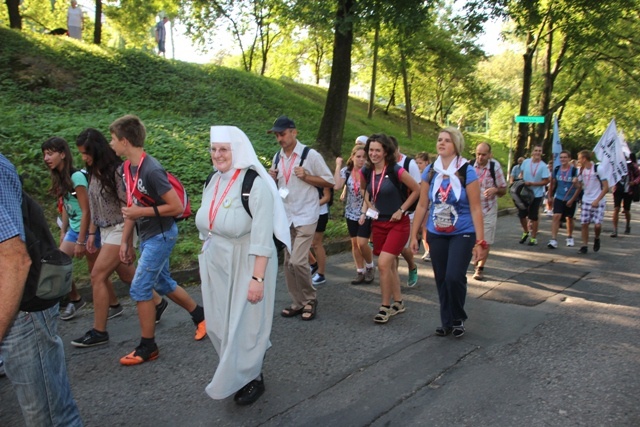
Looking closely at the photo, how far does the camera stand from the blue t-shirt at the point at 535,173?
31.6ft

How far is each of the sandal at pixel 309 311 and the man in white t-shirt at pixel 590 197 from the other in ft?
19.9

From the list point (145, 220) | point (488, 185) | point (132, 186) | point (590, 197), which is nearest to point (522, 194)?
point (590, 197)

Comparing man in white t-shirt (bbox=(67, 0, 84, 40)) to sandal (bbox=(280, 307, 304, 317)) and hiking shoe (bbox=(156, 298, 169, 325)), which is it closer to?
hiking shoe (bbox=(156, 298, 169, 325))

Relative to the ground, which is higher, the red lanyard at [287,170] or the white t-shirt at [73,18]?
the white t-shirt at [73,18]

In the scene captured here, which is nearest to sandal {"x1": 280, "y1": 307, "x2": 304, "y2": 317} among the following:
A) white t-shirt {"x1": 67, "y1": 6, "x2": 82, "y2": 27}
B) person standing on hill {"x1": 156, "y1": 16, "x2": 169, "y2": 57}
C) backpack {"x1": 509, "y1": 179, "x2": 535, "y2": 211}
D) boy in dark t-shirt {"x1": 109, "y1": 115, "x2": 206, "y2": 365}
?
boy in dark t-shirt {"x1": 109, "y1": 115, "x2": 206, "y2": 365}

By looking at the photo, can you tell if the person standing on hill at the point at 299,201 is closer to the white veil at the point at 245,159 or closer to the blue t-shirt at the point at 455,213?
the blue t-shirt at the point at 455,213

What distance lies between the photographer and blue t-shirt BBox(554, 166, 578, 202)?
9.64 m

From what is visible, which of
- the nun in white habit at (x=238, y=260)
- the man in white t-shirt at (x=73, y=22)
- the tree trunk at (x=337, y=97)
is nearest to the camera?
the nun in white habit at (x=238, y=260)

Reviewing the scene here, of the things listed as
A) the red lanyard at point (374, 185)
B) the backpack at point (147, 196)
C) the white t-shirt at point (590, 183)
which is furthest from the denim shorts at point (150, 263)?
the white t-shirt at point (590, 183)

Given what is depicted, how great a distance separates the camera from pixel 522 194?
31.6 feet

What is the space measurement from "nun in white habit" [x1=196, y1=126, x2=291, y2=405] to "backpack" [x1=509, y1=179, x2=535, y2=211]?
7.33 meters

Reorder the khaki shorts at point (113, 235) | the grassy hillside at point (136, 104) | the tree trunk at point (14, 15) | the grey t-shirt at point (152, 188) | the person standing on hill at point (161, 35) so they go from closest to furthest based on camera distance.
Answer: the grey t-shirt at point (152, 188)
the khaki shorts at point (113, 235)
the grassy hillside at point (136, 104)
the tree trunk at point (14, 15)
the person standing on hill at point (161, 35)

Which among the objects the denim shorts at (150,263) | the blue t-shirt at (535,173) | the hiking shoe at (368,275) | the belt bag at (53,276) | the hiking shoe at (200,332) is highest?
the blue t-shirt at (535,173)

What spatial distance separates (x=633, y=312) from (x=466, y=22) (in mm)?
9940
